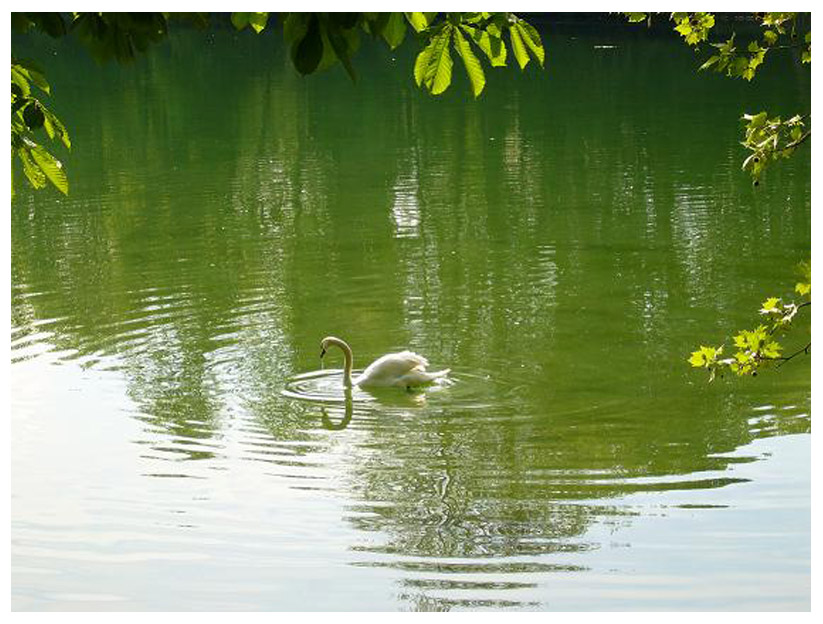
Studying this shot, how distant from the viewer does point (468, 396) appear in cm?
1170

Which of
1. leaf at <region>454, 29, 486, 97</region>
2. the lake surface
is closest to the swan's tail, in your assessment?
the lake surface

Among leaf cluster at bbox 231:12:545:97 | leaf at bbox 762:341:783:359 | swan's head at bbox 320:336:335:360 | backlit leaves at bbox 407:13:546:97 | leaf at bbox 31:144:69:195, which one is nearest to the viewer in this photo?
leaf cluster at bbox 231:12:545:97

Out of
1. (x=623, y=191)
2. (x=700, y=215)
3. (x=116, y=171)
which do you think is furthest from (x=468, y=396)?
(x=116, y=171)

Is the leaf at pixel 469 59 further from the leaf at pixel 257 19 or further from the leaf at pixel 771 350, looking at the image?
the leaf at pixel 771 350

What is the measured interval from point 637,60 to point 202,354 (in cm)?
2924

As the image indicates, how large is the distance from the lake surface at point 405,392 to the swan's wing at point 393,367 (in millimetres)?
148

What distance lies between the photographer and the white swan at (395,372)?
11828mm

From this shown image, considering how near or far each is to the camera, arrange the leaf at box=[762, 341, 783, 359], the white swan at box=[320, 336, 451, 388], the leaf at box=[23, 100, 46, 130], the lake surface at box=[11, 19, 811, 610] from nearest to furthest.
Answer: the leaf at box=[23, 100, 46, 130] → the leaf at box=[762, 341, 783, 359] → the lake surface at box=[11, 19, 811, 610] → the white swan at box=[320, 336, 451, 388]

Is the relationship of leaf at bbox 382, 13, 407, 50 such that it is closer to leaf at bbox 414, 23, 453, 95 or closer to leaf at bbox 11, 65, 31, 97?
leaf at bbox 414, 23, 453, 95

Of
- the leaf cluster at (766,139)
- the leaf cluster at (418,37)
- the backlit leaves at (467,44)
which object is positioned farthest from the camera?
the leaf cluster at (766,139)

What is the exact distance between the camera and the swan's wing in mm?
11859

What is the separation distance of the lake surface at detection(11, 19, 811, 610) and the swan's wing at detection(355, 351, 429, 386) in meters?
0.15

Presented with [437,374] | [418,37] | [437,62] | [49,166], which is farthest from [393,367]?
[437,62]

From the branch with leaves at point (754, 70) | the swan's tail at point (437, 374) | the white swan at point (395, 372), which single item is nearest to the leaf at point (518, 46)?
the branch with leaves at point (754, 70)
